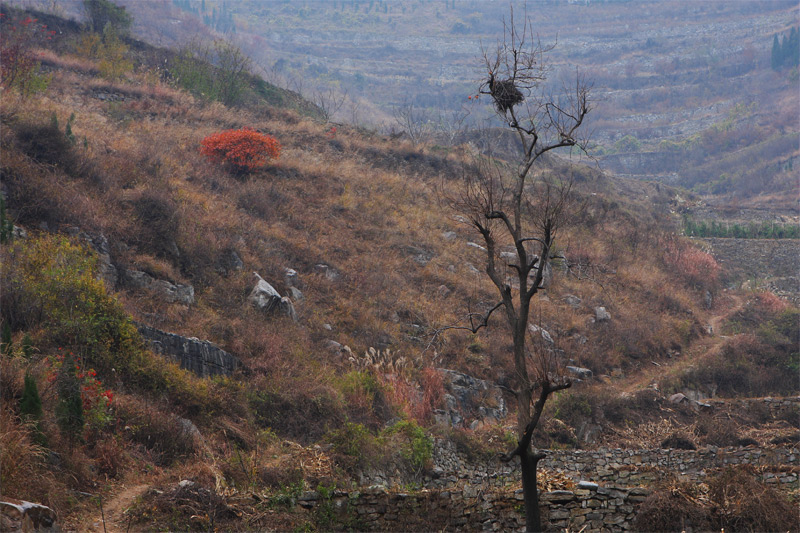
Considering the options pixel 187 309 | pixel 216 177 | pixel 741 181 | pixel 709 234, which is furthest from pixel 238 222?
pixel 741 181

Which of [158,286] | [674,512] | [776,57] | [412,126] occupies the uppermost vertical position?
[776,57]

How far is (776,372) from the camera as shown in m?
15.2

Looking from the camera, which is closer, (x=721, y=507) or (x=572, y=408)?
(x=721, y=507)

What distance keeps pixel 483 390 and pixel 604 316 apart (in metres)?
6.15

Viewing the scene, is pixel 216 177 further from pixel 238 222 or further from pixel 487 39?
pixel 487 39

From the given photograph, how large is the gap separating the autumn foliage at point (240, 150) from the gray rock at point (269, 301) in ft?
24.5

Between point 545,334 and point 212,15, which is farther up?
point 212,15

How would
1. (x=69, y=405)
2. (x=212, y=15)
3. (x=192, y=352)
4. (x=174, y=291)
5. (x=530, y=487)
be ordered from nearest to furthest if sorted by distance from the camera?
(x=530, y=487)
(x=69, y=405)
(x=192, y=352)
(x=174, y=291)
(x=212, y=15)

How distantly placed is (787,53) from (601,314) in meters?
87.7

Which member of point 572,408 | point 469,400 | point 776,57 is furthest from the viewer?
point 776,57

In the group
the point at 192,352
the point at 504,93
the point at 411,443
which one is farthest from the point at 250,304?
the point at 504,93

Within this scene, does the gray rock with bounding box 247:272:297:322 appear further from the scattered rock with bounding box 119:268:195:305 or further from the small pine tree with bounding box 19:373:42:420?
the small pine tree with bounding box 19:373:42:420

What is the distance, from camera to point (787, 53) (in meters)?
82.3

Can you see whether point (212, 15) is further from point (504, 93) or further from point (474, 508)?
point (474, 508)
